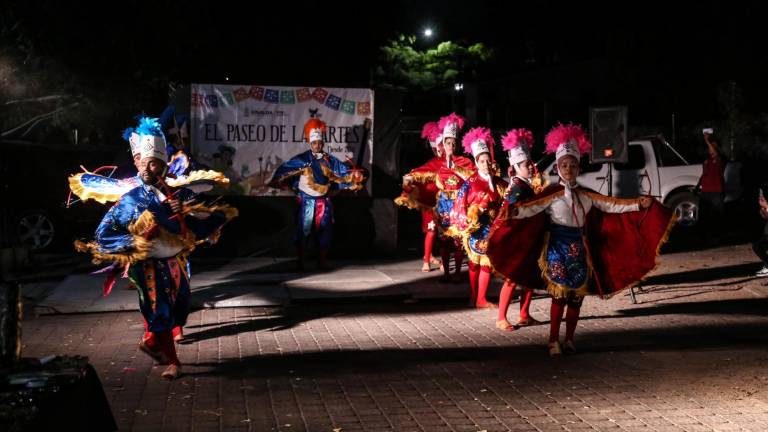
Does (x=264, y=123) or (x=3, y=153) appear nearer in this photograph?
(x=264, y=123)

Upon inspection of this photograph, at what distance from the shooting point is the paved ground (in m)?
6.29

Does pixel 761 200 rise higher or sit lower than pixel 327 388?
higher

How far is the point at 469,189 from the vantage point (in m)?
10.5

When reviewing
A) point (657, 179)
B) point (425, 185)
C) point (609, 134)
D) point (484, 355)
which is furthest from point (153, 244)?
point (657, 179)

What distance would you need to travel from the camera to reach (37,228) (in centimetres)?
1628

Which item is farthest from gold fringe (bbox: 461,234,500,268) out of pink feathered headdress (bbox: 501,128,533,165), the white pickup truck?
A: the white pickup truck

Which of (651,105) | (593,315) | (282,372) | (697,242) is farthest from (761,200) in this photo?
(651,105)

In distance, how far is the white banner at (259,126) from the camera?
14.3 m

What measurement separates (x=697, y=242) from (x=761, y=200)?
550 centimetres

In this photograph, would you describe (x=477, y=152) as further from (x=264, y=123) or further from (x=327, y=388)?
(x=264, y=123)

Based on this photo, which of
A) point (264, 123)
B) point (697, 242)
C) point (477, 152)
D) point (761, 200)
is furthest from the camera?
point (697, 242)

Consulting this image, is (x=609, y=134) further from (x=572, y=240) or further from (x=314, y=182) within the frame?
(x=572, y=240)

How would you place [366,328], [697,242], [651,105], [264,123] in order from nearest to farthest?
[366,328], [264,123], [697,242], [651,105]

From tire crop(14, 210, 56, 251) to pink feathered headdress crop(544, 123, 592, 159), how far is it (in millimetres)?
10797
